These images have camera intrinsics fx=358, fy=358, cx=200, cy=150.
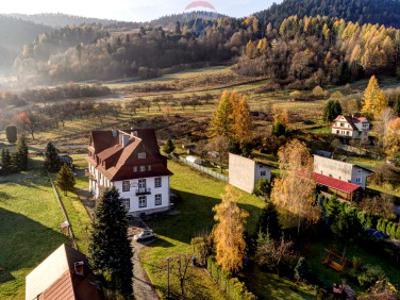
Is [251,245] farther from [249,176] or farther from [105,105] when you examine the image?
[105,105]

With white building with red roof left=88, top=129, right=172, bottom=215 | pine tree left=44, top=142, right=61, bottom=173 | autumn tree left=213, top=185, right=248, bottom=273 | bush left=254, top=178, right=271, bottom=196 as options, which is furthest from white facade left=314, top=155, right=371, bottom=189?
pine tree left=44, top=142, right=61, bottom=173

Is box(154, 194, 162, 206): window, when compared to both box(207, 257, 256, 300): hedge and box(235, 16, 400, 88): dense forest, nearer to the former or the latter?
box(207, 257, 256, 300): hedge

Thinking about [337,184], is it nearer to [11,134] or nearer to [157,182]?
[157,182]

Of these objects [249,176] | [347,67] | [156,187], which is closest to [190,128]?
[249,176]

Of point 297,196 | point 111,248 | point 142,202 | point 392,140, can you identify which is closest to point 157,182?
point 142,202

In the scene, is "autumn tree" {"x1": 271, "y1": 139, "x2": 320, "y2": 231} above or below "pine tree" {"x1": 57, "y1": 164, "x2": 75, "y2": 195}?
above

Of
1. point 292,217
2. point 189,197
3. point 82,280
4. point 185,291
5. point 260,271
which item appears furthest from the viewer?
point 189,197

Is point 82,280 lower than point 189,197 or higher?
higher
